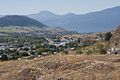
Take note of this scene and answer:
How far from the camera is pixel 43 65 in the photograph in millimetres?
18500

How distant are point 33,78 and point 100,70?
131 inches

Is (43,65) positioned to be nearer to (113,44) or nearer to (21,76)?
(21,76)

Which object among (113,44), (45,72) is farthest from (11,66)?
(113,44)

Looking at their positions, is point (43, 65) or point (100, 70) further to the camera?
point (43, 65)

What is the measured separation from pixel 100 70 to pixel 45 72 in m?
2.82

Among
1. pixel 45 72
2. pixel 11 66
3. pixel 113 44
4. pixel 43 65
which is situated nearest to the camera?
pixel 45 72

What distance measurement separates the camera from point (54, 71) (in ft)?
57.1

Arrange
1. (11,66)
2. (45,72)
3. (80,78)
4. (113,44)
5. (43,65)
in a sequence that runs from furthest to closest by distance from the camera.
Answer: (113,44) < (11,66) < (43,65) < (45,72) < (80,78)

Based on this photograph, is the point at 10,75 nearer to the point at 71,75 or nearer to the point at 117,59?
the point at 71,75

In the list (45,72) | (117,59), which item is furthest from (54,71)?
(117,59)

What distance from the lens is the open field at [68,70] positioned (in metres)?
16.1

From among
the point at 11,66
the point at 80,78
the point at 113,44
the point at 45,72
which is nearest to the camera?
the point at 80,78

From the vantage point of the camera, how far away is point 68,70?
17.2m

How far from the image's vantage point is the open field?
→ 16.1m
